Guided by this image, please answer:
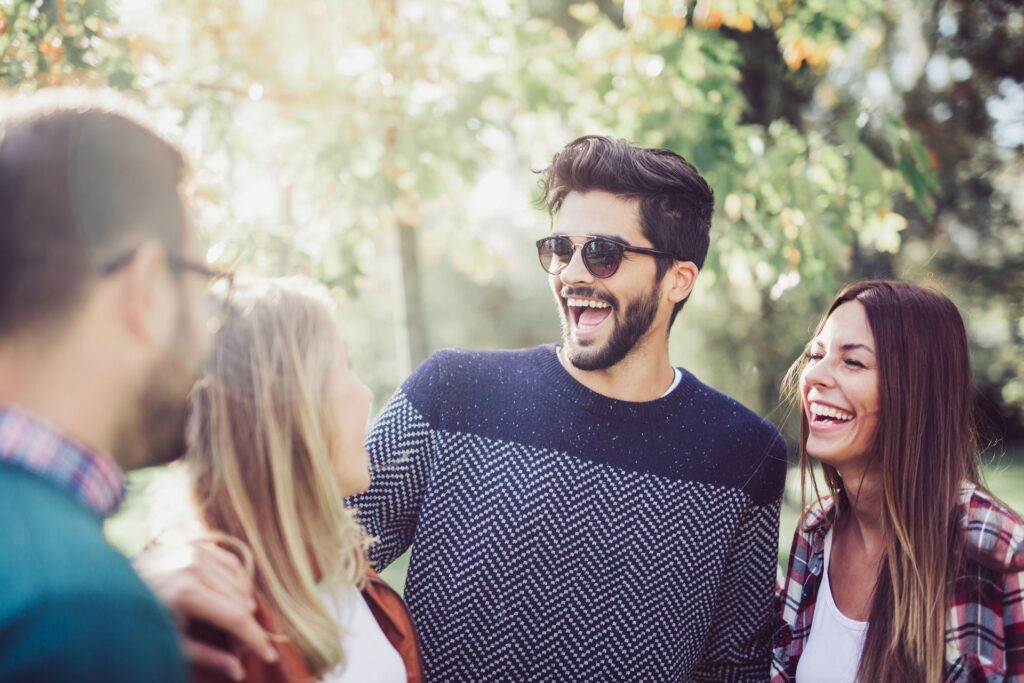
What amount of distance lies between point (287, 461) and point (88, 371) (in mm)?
506

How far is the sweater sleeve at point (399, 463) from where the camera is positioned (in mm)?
2566

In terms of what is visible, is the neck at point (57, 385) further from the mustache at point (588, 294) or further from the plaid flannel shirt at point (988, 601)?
the plaid flannel shirt at point (988, 601)

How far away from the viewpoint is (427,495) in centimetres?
255

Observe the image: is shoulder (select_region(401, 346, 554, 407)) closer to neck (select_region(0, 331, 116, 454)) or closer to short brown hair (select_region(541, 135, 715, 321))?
short brown hair (select_region(541, 135, 715, 321))

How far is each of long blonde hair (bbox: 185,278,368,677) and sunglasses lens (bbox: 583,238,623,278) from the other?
1200mm

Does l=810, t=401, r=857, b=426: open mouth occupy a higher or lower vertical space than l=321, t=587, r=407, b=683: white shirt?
higher

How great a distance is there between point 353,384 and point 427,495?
78 cm

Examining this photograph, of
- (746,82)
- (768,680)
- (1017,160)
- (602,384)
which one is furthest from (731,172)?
(1017,160)

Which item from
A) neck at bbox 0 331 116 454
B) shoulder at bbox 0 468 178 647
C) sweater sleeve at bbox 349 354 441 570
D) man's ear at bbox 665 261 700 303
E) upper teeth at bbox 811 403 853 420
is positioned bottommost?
sweater sleeve at bbox 349 354 441 570

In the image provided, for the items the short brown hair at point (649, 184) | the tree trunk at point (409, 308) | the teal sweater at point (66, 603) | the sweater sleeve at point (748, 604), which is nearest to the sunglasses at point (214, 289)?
the teal sweater at point (66, 603)

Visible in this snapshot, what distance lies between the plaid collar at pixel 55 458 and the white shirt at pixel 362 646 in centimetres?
71

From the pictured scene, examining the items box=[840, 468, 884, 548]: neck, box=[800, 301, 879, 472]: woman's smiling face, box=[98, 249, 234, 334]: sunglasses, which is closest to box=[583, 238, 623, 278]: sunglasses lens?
box=[800, 301, 879, 472]: woman's smiling face

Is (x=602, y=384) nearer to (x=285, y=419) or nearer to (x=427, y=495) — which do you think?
(x=427, y=495)

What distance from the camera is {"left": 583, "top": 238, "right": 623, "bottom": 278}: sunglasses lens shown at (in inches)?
109
